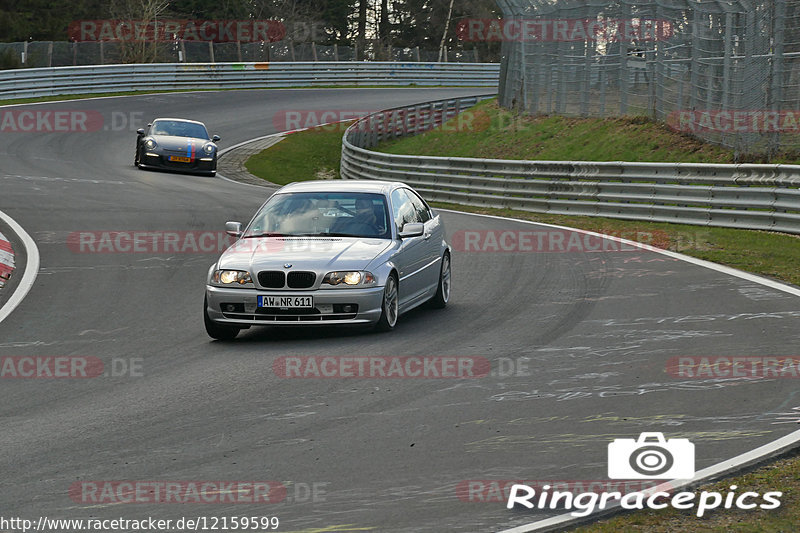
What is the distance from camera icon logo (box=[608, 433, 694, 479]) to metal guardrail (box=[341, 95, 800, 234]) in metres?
12.0

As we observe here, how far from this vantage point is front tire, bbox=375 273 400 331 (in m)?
10.8

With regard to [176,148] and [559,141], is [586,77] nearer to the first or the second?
[559,141]

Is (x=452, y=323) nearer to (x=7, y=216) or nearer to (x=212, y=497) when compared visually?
(x=212, y=497)

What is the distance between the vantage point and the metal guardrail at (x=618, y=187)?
18656mm

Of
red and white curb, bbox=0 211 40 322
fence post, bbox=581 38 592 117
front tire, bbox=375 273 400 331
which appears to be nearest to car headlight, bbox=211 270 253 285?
front tire, bbox=375 273 400 331

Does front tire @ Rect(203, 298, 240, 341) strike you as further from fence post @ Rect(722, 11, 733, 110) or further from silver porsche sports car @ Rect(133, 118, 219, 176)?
silver porsche sports car @ Rect(133, 118, 219, 176)

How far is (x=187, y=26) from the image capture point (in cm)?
7031

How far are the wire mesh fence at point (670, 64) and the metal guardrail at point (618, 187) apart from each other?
7.79ft

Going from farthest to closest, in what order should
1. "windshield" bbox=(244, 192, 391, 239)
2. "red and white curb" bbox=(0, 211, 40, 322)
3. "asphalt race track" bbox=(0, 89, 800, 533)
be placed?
"red and white curb" bbox=(0, 211, 40, 322)
"windshield" bbox=(244, 192, 391, 239)
"asphalt race track" bbox=(0, 89, 800, 533)

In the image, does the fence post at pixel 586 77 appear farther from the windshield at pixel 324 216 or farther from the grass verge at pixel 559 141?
the windshield at pixel 324 216

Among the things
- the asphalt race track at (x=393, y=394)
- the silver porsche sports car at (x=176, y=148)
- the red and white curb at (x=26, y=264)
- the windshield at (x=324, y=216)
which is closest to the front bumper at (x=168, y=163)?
the silver porsche sports car at (x=176, y=148)

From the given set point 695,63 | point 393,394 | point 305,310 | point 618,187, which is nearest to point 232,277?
point 305,310

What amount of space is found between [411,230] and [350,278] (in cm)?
113

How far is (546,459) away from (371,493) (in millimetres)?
1122
